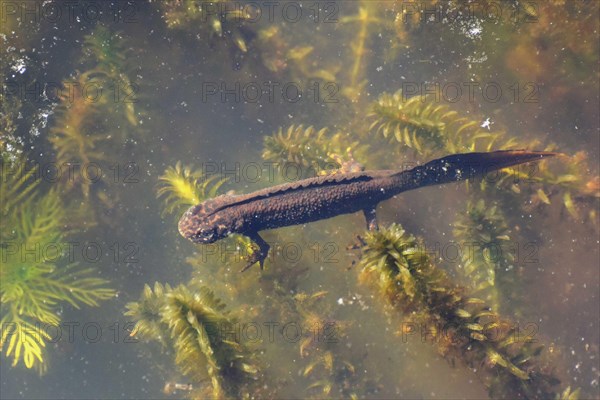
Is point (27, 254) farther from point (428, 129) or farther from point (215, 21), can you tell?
point (428, 129)

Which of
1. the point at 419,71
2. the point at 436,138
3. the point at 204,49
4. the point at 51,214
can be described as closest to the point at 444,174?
the point at 436,138

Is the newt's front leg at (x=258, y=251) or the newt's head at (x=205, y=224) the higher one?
the newt's head at (x=205, y=224)

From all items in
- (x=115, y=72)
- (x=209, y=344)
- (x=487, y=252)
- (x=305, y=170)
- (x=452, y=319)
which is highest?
(x=115, y=72)

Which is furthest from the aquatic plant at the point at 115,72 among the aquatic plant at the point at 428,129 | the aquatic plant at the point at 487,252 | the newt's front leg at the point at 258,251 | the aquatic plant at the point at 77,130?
the aquatic plant at the point at 487,252

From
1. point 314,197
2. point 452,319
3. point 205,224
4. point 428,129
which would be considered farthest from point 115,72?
point 452,319

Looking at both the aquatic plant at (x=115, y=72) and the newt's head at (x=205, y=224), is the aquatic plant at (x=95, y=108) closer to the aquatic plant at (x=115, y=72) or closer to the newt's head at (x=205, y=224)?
the aquatic plant at (x=115, y=72)

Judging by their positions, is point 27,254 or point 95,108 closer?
point 27,254
